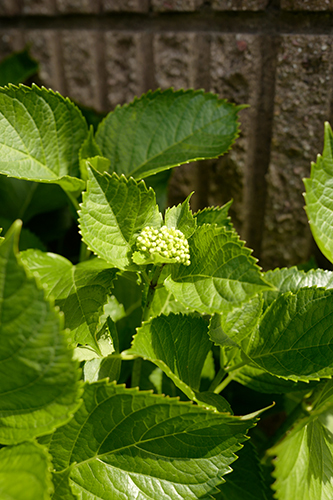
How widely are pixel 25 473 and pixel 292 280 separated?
1.48 ft

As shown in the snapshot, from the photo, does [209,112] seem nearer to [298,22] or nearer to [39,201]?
[298,22]

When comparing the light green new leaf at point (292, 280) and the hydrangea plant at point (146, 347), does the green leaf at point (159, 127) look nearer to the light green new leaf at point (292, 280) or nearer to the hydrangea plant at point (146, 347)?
the hydrangea plant at point (146, 347)

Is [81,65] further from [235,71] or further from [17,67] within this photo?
[235,71]

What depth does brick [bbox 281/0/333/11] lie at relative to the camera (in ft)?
2.43

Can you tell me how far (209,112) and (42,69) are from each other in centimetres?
65

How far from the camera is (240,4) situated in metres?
0.83


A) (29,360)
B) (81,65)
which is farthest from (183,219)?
(81,65)

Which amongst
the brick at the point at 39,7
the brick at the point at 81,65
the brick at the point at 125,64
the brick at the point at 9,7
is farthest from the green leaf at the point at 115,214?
the brick at the point at 9,7

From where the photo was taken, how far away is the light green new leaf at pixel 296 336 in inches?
21.7

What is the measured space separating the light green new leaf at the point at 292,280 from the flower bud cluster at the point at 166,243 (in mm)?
183

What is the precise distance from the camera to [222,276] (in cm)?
51

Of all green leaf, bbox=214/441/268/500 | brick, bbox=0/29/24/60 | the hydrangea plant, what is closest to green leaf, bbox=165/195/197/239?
the hydrangea plant

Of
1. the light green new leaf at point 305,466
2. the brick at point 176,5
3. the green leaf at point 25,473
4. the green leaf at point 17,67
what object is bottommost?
the light green new leaf at point 305,466

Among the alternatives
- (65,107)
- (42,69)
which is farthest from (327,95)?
(42,69)
